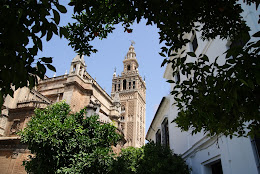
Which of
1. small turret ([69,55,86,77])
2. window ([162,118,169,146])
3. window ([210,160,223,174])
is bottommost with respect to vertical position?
window ([210,160,223,174])

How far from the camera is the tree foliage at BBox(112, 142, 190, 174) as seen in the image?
291 inches

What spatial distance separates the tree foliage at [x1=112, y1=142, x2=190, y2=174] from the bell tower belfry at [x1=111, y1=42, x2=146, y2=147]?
32.5 m

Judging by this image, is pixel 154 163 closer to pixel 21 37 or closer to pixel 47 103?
pixel 21 37

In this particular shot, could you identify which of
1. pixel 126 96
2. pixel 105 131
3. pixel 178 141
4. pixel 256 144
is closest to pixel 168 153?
pixel 178 141

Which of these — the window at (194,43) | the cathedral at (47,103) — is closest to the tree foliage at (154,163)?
the cathedral at (47,103)

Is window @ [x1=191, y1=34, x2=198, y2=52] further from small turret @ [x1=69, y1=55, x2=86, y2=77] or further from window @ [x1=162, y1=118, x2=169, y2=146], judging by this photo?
small turret @ [x1=69, y1=55, x2=86, y2=77]

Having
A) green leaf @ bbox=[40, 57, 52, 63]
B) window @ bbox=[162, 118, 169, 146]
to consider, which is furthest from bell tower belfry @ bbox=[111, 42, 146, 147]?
green leaf @ bbox=[40, 57, 52, 63]

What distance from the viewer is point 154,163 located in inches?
304

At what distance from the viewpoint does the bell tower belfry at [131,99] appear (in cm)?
4316

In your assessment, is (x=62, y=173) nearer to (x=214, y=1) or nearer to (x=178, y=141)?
(x=178, y=141)

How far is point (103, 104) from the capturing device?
2895 centimetres

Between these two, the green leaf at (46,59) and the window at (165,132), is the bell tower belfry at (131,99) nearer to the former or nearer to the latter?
the window at (165,132)

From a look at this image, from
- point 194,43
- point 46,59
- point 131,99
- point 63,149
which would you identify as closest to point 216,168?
point 194,43

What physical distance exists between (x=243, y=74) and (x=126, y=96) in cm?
4570
